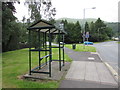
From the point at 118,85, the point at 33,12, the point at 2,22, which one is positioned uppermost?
the point at 33,12

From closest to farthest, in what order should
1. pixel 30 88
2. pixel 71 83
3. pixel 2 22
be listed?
pixel 30 88 → pixel 71 83 → pixel 2 22

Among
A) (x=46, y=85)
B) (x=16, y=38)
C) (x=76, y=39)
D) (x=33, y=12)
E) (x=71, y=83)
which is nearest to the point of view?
(x=46, y=85)

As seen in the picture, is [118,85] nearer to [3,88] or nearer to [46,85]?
[46,85]

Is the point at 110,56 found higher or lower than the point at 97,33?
lower

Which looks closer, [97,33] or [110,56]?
[110,56]

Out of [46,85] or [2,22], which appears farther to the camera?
[2,22]

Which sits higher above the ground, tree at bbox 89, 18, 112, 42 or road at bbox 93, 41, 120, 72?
tree at bbox 89, 18, 112, 42

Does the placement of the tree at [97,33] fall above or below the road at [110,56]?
above

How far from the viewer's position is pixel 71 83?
3775mm

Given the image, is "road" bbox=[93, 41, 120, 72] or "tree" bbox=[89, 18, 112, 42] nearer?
"road" bbox=[93, 41, 120, 72]

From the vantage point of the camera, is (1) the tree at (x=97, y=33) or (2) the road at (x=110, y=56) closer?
(2) the road at (x=110, y=56)

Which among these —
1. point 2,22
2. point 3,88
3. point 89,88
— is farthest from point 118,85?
point 2,22

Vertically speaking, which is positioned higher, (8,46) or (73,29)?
(73,29)

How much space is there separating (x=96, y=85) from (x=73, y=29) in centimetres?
4375
